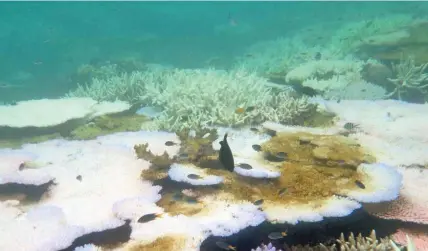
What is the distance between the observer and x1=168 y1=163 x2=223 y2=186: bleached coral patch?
12.6 ft

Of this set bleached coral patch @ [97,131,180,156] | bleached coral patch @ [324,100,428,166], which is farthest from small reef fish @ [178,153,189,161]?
bleached coral patch @ [324,100,428,166]

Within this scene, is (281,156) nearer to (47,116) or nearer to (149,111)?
(149,111)

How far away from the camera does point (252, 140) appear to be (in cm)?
527

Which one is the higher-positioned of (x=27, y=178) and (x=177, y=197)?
(x=27, y=178)

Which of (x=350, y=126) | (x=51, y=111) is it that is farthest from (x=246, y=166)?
(x=51, y=111)

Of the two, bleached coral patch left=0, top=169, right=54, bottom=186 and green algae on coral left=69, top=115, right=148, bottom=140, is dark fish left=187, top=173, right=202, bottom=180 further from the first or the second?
green algae on coral left=69, top=115, right=148, bottom=140

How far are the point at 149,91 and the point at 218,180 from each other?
4.95m

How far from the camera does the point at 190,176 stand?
3.92 metres

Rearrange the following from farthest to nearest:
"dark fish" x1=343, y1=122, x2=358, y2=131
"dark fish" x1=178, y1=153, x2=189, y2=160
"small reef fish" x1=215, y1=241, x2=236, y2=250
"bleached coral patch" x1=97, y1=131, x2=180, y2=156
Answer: "dark fish" x1=343, y1=122, x2=358, y2=131 → "bleached coral patch" x1=97, y1=131, x2=180, y2=156 → "dark fish" x1=178, y1=153, x2=189, y2=160 → "small reef fish" x1=215, y1=241, x2=236, y2=250

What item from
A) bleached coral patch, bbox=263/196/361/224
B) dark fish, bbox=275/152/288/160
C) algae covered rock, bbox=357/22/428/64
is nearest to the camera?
bleached coral patch, bbox=263/196/361/224

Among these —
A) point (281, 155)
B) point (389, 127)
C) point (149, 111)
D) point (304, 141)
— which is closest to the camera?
point (281, 155)

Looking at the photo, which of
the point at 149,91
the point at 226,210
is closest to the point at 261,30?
the point at 149,91

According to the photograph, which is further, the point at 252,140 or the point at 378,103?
the point at 378,103

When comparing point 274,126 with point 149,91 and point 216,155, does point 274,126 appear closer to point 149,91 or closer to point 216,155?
point 216,155
